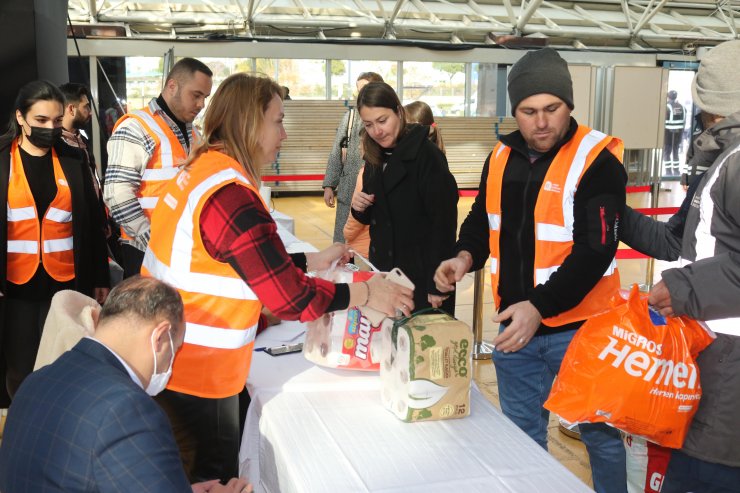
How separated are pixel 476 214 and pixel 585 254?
1.88 ft

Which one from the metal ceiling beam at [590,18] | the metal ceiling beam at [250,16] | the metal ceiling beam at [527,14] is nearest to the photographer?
the metal ceiling beam at [527,14]

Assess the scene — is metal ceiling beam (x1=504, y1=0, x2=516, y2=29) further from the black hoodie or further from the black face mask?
the black hoodie

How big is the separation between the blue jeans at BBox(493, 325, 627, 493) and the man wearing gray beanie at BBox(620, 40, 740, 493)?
0.22 meters

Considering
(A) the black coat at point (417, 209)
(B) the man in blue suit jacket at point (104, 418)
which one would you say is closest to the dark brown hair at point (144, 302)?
(B) the man in blue suit jacket at point (104, 418)

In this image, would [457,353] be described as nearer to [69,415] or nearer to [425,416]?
[425,416]

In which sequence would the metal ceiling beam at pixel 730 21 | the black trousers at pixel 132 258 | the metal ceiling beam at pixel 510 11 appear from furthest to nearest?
1. the metal ceiling beam at pixel 730 21
2. the metal ceiling beam at pixel 510 11
3. the black trousers at pixel 132 258

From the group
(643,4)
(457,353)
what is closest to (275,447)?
(457,353)

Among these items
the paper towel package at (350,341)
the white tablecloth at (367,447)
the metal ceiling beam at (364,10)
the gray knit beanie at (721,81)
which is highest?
the metal ceiling beam at (364,10)

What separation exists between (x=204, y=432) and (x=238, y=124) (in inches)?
35.5

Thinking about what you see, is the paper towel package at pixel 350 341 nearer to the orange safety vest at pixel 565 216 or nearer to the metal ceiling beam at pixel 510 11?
the orange safety vest at pixel 565 216

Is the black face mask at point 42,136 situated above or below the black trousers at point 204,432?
above

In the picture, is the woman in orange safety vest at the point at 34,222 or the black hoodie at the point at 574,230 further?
the woman in orange safety vest at the point at 34,222

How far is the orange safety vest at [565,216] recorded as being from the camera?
228cm

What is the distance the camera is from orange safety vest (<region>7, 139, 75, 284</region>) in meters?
3.57
